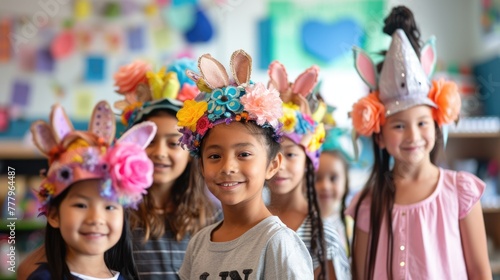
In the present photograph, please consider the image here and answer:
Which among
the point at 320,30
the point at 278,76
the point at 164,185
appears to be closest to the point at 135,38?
the point at 320,30

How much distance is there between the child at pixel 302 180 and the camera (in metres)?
2.04

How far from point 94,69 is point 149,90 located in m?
2.81

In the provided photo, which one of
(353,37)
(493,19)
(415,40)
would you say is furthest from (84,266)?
(493,19)

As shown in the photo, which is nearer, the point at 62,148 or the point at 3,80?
the point at 62,148

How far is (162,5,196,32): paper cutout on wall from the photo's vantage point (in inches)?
196

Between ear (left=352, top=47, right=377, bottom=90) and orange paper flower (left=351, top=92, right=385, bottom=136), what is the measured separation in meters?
0.06

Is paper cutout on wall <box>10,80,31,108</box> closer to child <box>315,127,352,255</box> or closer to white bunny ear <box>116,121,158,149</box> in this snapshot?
child <box>315,127,352,255</box>

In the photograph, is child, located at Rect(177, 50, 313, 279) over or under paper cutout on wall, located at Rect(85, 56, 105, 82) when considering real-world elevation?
under

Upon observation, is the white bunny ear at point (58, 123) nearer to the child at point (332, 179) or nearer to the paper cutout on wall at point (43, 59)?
the child at point (332, 179)

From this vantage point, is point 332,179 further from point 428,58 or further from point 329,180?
point 428,58

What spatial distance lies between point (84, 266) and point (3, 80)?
354 cm

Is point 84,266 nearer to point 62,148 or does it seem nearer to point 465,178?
point 62,148

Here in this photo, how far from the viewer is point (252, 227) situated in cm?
156

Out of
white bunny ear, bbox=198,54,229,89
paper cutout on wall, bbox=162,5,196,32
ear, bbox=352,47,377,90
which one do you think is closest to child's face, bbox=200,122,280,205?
Answer: white bunny ear, bbox=198,54,229,89
